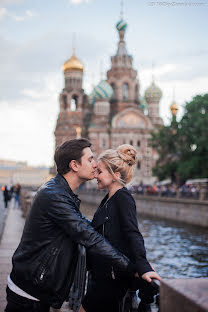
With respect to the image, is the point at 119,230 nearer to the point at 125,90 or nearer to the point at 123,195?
the point at 123,195

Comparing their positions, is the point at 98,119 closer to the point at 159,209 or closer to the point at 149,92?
the point at 149,92

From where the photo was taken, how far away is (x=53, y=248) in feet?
9.47

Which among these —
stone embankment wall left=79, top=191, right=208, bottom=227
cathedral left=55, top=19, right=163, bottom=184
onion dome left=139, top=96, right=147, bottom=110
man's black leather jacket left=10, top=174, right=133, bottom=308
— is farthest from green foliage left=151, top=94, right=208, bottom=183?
onion dome left=139, top=96, right=147, bottom=110

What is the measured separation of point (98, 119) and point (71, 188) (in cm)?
6012

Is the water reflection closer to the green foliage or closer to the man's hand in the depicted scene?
the man's hand

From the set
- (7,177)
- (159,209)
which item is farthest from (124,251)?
(7,177)

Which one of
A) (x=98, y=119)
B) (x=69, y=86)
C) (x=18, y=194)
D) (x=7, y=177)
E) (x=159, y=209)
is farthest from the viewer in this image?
(x=7, y=177)

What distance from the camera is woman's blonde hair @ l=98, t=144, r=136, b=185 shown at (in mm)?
3385

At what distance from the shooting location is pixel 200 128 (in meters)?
31.6

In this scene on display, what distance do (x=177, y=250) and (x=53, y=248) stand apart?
42.5 feet

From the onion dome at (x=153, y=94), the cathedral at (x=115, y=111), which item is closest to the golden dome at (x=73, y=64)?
the cathedral at (x=115, y=111)

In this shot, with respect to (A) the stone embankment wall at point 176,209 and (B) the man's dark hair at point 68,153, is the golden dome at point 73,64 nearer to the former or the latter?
(A) the stone embankment wall at point 176,209

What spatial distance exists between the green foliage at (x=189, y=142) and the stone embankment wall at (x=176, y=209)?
3042mm

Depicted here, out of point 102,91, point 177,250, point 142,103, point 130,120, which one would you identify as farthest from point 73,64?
point 177,250
